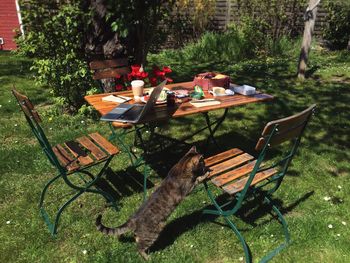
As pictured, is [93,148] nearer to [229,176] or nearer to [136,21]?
[229,176]

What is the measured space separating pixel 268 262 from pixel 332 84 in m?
5.90

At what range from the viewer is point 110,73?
480 centimetres

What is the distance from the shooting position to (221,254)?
3168mm

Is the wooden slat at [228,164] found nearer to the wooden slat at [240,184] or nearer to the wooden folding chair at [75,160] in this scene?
the wooden slat at [240,184]

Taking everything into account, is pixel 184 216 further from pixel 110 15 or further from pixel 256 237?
pixel 110 15

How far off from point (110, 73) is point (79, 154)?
5.43 feet

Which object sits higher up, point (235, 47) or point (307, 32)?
point (307, 32)

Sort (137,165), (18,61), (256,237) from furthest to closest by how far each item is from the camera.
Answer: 1. (18,61)
2. (137,165)
3. (256,237)

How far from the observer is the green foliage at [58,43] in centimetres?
555

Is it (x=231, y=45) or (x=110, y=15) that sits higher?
(x=110, y=15)

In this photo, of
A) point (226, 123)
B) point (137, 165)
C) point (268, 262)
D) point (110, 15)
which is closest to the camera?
point (268, 262)

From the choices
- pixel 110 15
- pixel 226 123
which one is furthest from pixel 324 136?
pixel 110 15

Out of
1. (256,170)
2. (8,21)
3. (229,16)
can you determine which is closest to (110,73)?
(256,170)

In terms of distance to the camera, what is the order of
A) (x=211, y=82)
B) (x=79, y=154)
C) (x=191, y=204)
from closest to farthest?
(x=79, y=154)
(x=191, y=204)
(x=211, y=82)
